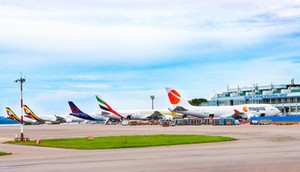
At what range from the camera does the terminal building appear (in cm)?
14902

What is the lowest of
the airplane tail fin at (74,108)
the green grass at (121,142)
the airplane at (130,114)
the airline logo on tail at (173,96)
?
the green grass at (121,142)

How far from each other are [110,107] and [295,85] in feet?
232

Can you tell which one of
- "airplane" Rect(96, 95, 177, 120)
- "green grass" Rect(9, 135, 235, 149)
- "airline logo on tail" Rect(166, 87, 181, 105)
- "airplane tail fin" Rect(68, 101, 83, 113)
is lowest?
"green grass" Rect(9, 135, 235, 149)

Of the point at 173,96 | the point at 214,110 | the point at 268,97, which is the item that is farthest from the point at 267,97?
the point at 173,96

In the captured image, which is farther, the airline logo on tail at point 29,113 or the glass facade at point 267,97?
the airline logo on tail at point 29,113

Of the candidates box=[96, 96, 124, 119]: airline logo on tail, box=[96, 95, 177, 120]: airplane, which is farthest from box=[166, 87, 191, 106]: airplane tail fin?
box=[96, 96, 124, 119]: airline logo on tail

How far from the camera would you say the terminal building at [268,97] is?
14902 centimetres

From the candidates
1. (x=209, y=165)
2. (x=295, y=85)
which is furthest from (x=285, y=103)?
(x=209, y=165)

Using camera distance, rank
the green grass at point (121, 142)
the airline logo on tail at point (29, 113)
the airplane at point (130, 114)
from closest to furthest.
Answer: the green grass at point (121, 142) → the airplane at point (130, 114) → the airline logo on tail at point (29, 113)

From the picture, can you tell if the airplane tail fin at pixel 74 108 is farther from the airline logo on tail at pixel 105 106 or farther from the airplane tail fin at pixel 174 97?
the airplane tail fin at pixel 174 97

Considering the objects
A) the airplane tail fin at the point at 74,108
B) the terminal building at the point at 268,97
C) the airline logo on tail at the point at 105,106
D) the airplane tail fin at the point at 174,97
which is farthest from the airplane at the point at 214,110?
the airplane tail fin at the point at 74,108

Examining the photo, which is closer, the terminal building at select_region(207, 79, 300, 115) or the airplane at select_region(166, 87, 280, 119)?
the airplane at select_region(166, 87, 280, 119)

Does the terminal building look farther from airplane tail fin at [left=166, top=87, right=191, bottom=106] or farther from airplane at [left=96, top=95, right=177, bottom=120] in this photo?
airplane tail fin at [left=166, top=87, right=191, bottom=106]

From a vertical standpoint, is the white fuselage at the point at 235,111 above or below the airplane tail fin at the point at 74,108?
below
